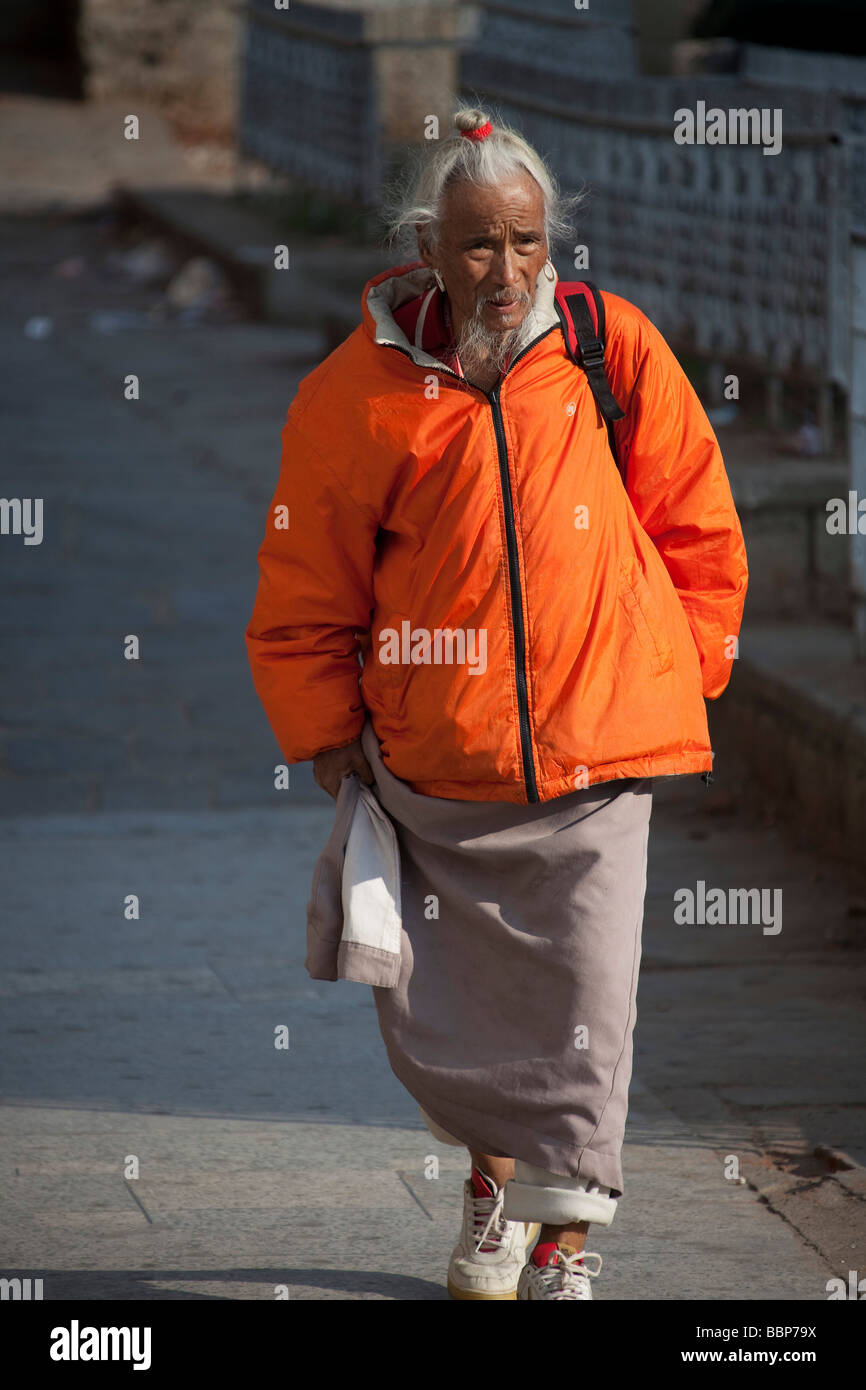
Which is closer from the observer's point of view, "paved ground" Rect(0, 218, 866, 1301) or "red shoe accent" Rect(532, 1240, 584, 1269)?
"red shoe accent" Rect(532, 1240, 584, 1269)

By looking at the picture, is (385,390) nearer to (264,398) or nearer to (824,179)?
(824,179)

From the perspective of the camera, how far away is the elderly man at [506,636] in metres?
2.86

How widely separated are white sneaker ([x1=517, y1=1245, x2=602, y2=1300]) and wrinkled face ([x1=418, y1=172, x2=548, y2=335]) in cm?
142

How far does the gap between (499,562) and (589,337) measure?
38 cm

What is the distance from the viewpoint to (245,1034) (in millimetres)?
4242

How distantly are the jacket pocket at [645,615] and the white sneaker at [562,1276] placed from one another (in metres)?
0.92

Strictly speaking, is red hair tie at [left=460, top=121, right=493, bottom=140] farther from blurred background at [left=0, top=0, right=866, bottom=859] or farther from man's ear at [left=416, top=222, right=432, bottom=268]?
blurred background at [left=0, top=0, right=866, bottom=859]

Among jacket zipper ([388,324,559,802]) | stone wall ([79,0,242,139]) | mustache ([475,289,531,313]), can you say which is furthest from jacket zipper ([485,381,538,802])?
stone wall ([79,0,242,139])

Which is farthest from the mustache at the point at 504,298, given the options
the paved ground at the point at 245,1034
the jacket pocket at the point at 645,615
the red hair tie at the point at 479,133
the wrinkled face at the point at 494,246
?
the paved ground at the point at 245,1034

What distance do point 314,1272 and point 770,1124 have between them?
3.37ft

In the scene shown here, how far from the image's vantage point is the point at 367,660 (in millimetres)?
3123

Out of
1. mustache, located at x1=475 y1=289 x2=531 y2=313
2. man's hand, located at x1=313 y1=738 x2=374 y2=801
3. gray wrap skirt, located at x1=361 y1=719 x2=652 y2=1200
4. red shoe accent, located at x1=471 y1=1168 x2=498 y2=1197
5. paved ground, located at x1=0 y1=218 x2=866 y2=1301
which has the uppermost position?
mustache, located at x1=475 y1=289 x2=531 y2=313

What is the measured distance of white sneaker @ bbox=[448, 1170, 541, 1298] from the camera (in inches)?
123

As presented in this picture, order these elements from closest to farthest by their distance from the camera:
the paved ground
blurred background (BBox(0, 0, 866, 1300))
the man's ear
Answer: the man's ear → the paved ground → blurred background (BBox(0, 0, 866, 1300))
